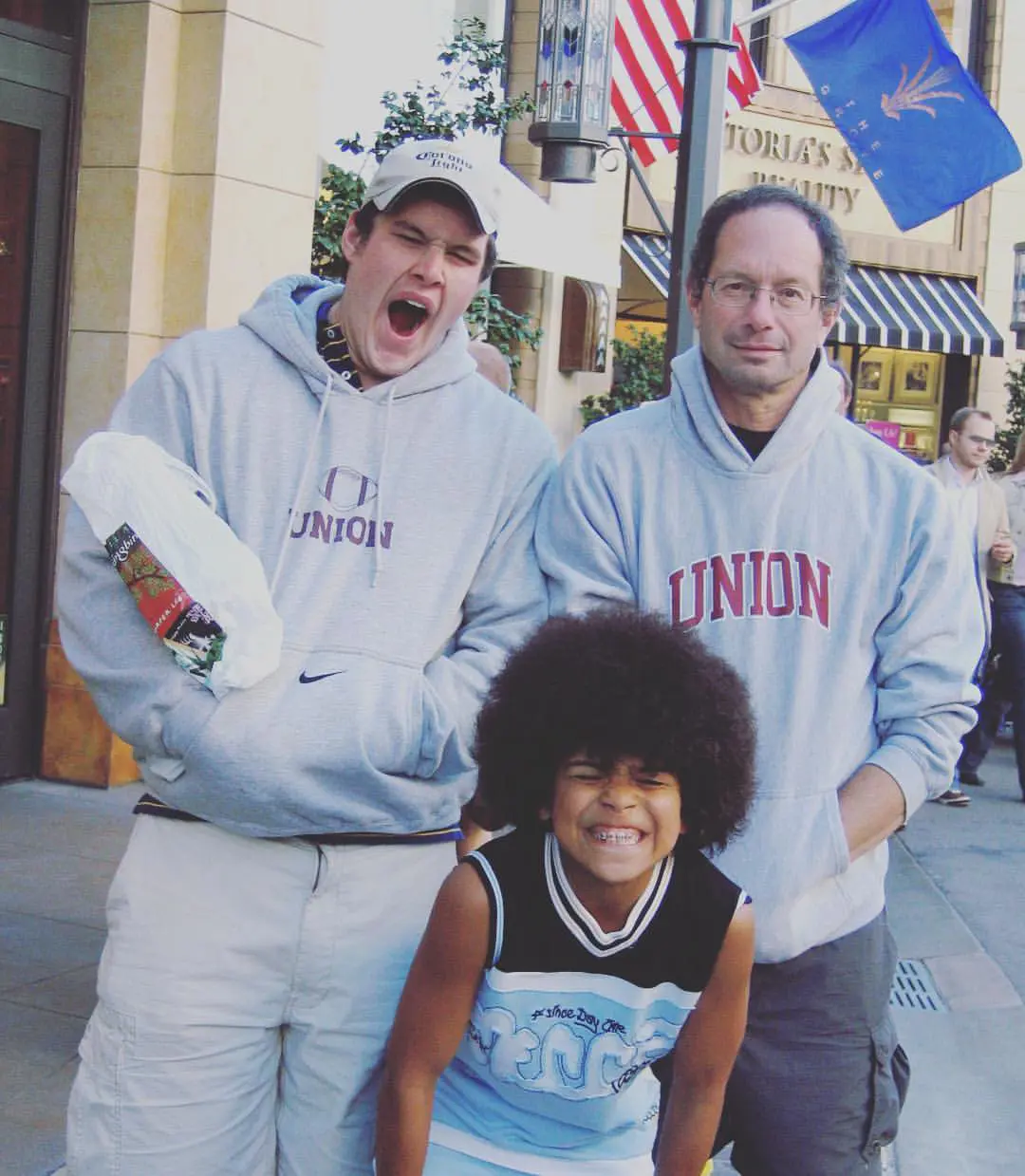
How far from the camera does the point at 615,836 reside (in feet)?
7.88

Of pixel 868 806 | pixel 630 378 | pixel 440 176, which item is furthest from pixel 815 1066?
pixel 630 378

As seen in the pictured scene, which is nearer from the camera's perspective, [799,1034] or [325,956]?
[325,956]

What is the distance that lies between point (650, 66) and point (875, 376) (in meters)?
9.85

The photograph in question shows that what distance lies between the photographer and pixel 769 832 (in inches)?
105

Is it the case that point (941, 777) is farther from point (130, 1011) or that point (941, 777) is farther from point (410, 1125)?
point (130, 1011)

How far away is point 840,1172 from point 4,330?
577cm

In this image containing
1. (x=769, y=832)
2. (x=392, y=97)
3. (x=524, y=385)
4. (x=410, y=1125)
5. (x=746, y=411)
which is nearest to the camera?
(x=410, y=1125)

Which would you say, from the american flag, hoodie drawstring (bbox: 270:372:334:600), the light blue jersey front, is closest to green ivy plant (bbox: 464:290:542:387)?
the american flag

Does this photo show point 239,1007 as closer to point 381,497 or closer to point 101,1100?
point 101,1100

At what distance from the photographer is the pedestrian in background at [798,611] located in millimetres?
2684

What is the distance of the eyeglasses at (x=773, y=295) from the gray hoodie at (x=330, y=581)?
401 millimetres

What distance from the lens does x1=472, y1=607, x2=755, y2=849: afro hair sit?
2420 mm

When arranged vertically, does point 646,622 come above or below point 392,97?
below

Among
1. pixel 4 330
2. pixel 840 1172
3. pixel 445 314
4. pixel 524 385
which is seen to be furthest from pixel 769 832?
pixel 524 385
